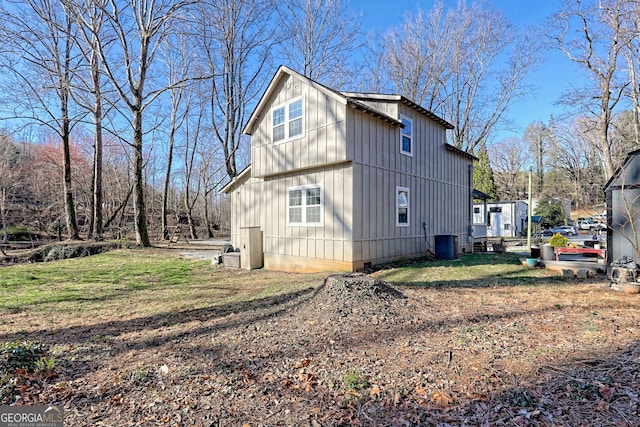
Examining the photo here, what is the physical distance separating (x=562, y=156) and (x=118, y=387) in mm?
41106

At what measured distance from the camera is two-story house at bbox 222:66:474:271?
935cm

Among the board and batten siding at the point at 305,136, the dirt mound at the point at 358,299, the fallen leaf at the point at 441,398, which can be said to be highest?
the board and batten siding at the point at 305,136

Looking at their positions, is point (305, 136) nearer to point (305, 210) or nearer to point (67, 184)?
point (305, 210)

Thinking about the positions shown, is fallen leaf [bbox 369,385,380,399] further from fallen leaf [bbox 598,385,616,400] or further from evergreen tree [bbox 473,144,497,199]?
evergreen tree [bbox 473,144,497,199]

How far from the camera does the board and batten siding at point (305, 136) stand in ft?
30.4

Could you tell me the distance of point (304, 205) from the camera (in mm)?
10539

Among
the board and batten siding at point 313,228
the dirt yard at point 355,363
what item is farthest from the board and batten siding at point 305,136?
the dirt yard at point 355,363

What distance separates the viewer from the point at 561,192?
38.4 m

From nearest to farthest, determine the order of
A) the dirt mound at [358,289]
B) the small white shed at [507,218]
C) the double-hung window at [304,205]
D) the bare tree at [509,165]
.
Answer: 1. the dirt mound at [358,289]
2. the double-hung window at [304,205]
3. the small white shed at [507,218]
4. the bare tree at [509,165]

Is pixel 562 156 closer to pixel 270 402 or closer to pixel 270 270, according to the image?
pixel 270 270

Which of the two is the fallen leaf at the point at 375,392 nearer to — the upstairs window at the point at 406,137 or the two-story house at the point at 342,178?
the two-story house at the point at 342,178

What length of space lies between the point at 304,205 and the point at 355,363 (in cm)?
732

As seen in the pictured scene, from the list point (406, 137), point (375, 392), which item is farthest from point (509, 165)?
point (375, 392)

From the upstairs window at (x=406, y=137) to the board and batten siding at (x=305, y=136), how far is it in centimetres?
293
